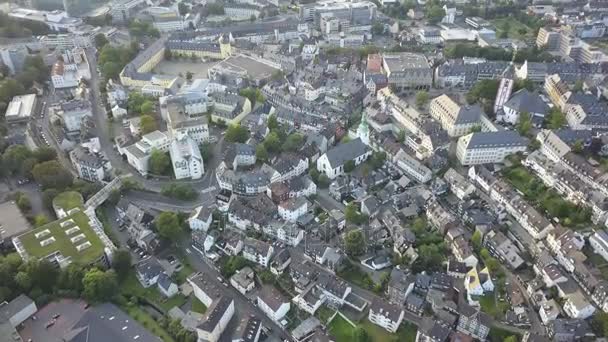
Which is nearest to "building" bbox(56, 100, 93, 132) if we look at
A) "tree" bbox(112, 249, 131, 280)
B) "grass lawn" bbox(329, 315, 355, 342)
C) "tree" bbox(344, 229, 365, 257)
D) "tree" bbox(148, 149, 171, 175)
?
"tree" bbox(148, 149, 171, 175)

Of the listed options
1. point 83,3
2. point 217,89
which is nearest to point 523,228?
point 217,89

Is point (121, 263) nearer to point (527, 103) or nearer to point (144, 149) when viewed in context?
point (144, 149)

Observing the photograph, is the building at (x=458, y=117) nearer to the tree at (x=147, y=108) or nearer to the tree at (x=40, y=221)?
the tree at (x=147, y=108)

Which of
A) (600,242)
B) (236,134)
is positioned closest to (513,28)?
(600,242)

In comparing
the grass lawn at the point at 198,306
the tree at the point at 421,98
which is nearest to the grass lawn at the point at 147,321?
the grass lawn at the point at 198,306

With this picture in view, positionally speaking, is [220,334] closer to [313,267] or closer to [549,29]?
[313,267]
